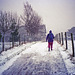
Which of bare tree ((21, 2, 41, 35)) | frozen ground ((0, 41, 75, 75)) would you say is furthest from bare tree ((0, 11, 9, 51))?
frozen ground ((0, 41, 75, 75))

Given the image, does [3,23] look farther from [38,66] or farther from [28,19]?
[38,66]

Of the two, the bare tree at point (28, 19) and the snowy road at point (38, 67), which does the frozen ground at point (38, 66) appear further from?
the bare tree at point (28, 19)

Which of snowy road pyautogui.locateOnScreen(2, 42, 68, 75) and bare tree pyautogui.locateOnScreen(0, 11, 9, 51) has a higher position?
bare tree pyautogui.locateOnScreen(0, 11, 9, 51)

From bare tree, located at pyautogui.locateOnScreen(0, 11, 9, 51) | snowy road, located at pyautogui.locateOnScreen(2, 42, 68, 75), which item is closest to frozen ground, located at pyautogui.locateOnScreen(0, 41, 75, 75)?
snowy road, located at pyautogui.locateOnScreen(2, 42, 68, 75)

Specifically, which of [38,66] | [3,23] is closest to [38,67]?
[38,66]

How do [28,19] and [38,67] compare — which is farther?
[28,19]

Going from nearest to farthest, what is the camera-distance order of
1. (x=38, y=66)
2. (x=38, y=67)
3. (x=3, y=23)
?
(x=38, y=67) < (x=38, y=66) < (x=3, y=23)

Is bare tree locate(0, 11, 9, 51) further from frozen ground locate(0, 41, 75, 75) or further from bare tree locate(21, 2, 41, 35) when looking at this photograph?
frozen ground locate(0, 41, 75, 75)

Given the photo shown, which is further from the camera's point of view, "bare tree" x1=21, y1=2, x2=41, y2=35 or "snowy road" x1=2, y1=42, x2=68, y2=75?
"bare tree" x1=21, y1=2, x2=41, y2=35

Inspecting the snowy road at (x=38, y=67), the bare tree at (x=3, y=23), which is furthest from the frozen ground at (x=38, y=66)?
the bare tree at (x=3, y=23)

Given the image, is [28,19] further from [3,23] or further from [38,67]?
[38,67]

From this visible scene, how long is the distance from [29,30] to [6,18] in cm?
884

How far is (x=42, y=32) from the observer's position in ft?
191

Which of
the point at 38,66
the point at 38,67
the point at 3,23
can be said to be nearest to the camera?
the point at 38,67
